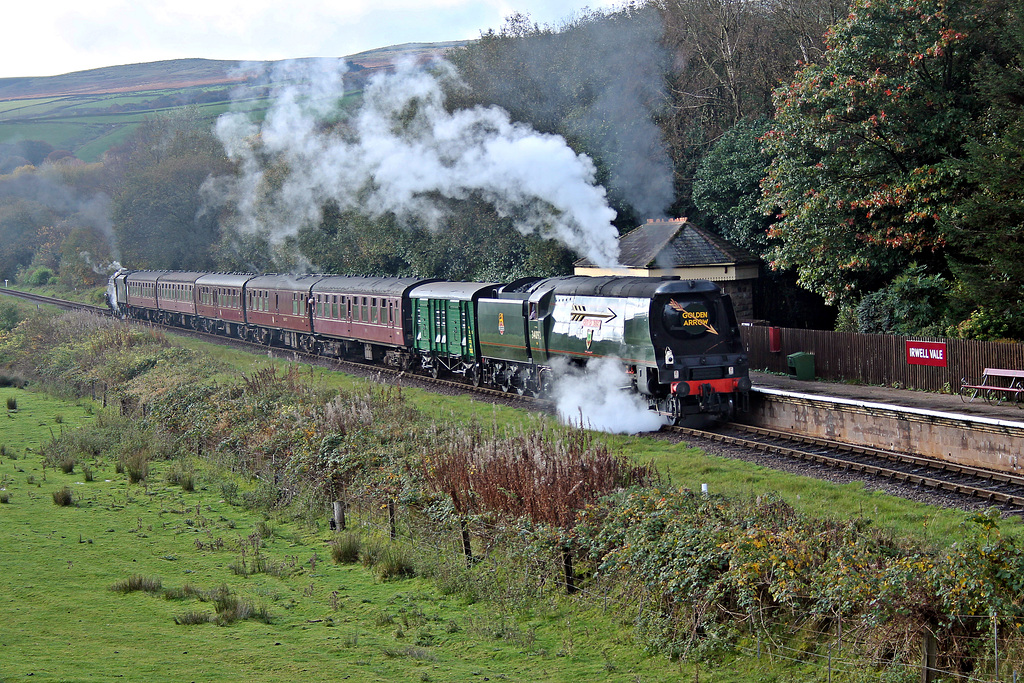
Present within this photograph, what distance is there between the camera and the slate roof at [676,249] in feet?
92.5

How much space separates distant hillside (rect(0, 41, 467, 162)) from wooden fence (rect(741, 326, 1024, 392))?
204 ft

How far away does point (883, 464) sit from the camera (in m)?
14.7

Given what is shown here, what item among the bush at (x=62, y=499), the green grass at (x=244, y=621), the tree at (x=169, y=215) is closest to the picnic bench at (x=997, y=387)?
the green grass at (x=244, y=621)

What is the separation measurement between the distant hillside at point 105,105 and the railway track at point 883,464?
69.8 metres

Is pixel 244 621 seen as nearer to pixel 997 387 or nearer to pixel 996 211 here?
pixel 997 387

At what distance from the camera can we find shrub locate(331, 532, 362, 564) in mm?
12086

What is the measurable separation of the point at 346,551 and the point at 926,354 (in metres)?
15.5

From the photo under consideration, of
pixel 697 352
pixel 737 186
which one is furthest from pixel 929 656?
pixel 737 186

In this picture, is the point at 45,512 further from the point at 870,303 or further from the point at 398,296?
the point at 870,303

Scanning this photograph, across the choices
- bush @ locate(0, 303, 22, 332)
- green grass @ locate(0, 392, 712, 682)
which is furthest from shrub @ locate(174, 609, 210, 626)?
bush @ locate(0, 303, 22, 332)

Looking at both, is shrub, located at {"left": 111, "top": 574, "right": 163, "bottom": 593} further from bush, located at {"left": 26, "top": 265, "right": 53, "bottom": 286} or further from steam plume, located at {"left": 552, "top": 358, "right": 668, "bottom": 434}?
bush, located at {"left": 26, "top": 265, "right": 53, "bottom": 286}

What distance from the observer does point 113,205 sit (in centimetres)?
6041

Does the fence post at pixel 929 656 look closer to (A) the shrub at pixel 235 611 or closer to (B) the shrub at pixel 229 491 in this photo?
(A) the shrub at pixel 235 611

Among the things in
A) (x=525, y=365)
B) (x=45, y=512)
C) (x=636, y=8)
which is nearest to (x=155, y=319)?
(x=636, y=8)
